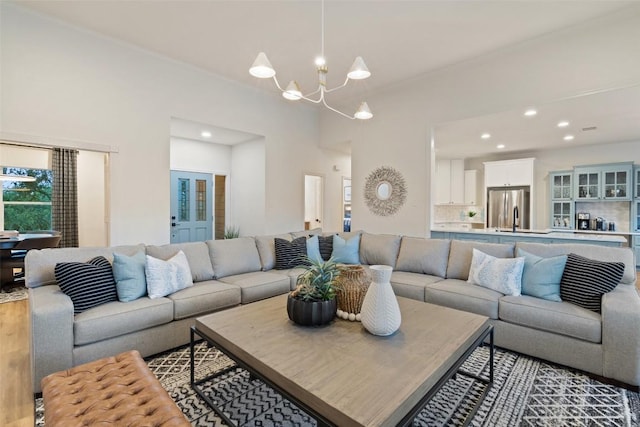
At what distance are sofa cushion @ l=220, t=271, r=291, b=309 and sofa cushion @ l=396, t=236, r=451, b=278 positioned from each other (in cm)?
140

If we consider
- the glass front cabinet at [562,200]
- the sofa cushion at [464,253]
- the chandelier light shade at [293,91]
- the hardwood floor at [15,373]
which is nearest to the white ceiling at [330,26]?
the chandelier light shade at [293,91]

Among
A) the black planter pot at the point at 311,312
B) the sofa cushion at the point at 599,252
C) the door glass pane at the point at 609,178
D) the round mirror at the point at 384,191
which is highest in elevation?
the door glass pane at the point at 609,178

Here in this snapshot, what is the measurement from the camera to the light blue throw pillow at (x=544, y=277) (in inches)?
101

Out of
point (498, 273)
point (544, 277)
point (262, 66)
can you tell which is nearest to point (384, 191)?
point (498, 273)

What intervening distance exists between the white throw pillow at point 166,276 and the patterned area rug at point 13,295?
287 cm

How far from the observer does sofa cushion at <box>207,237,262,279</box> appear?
11.0 ft

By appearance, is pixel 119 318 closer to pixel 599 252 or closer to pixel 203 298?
pixel 203 298

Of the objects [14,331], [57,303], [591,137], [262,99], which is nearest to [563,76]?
[591,137]

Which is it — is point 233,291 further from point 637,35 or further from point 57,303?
point 637,35

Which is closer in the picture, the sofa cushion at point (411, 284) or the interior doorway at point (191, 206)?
the sofa cushion at point (411, 284)

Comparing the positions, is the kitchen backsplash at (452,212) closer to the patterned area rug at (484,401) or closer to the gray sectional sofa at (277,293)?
the gray sectional sofa at (277,293)

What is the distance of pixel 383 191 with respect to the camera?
563 cm

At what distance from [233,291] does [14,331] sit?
7.17 ft

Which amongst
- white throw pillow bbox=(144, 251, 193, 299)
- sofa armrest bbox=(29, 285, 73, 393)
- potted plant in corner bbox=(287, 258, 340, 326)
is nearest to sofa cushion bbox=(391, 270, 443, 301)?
potted plant in corner bbox=(287, 258, 340, 326)
